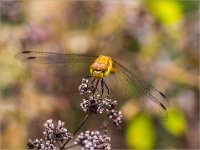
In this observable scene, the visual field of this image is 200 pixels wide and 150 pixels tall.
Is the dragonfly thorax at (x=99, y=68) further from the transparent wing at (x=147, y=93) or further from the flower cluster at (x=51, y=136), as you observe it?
the flower cluster at (x=51, y=136)

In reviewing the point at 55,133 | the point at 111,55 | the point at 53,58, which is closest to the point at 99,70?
the point at 53,58

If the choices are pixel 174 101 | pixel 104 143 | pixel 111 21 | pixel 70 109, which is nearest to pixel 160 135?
pixel 174 101

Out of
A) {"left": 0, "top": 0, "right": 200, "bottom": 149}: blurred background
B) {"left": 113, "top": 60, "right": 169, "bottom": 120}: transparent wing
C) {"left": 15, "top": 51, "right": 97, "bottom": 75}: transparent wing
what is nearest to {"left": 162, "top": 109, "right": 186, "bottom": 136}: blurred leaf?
{"left": 0, "top": 0, "right": 200, "bottom": 149}: blurred background

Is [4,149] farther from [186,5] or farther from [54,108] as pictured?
[186,5]

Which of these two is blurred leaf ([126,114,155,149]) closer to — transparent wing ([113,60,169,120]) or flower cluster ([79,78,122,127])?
transparent wing ([113,60,169,120])

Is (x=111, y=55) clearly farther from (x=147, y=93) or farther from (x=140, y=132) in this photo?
(x=147, y=93)

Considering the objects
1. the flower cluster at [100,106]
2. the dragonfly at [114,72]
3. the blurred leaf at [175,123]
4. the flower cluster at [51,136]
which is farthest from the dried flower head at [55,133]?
the blurred leaf at [175,123]
